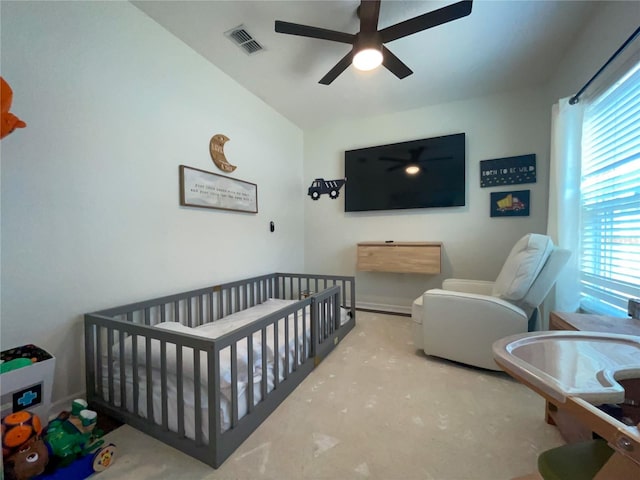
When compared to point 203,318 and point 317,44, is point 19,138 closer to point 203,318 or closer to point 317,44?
point 203,318

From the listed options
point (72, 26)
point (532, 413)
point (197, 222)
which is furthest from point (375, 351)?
point (72, 26)

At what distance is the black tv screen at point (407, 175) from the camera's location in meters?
3.02

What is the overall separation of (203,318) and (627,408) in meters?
2.48

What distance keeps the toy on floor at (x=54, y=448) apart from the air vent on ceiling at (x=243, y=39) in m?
2.58

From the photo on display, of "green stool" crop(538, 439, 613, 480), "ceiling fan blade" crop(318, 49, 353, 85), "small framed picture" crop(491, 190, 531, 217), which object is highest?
"ceiling fan blade" crop(318, 49, 353, 85)

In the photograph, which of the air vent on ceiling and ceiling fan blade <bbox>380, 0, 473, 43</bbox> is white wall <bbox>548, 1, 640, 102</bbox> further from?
the air vent on ceiling

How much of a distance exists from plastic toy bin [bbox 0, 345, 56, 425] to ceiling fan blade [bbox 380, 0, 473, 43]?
8.63 feet

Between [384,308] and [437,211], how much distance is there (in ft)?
4.72

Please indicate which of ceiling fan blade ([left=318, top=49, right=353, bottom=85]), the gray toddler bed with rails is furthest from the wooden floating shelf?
ceiling fan blade ([left=318, top=49, right=353, bottom=85])

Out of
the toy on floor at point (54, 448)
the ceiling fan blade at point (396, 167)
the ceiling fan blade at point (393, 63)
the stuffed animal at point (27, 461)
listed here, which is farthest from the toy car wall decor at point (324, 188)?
the stuffed animal at point (27, 461)

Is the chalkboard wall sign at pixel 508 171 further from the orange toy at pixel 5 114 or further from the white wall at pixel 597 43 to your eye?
the orange toy at pixel 5 114

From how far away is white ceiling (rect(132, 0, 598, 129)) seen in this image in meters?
1.78

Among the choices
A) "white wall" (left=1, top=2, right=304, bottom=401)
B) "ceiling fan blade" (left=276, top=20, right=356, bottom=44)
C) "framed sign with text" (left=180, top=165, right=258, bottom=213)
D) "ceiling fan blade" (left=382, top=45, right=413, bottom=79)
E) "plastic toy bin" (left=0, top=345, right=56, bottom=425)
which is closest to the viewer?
"plastic toy bin" (left=0, top=345, right=56, bottom=425)

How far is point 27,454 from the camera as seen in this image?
958mm
